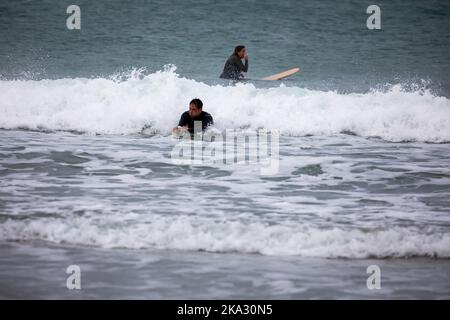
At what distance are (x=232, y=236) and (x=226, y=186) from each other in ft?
6.90

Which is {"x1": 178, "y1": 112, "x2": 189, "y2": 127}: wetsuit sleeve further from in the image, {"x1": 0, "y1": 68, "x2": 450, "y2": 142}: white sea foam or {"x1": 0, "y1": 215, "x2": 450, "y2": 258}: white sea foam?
{"x1": 0, "y1": 215, "x2": 450, "y2": 258}: white sea foam

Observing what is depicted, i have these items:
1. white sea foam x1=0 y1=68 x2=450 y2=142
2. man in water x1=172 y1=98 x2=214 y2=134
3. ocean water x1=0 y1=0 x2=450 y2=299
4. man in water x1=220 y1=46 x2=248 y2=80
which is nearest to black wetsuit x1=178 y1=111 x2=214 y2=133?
man in water x1=172 y1=98 x2=214 y2=134

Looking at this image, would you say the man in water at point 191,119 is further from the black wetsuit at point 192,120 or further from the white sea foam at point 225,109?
the white sea foam at point 225,109

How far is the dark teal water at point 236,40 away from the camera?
21.4m

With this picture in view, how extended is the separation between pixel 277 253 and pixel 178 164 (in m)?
3.82

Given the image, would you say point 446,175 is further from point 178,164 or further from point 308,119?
point 308,119

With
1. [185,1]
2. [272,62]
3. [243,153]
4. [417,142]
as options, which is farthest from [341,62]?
[243,153]

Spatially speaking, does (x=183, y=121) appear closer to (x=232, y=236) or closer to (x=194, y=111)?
(x=194, y=111)

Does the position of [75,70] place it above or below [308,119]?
above

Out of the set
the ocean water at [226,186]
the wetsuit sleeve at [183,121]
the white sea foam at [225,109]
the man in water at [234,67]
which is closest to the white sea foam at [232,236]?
the ocean water at [226,186]

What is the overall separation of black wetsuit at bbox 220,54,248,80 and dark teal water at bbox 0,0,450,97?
350 centimetres

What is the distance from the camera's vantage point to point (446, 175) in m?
8.99

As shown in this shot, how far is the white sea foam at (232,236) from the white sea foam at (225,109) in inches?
266
